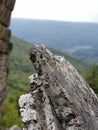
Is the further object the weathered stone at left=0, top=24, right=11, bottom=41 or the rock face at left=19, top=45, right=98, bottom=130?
the weathered stone at left=0, top=24, right=11, bottom=41

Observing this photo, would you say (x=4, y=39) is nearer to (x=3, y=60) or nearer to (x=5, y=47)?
(x=5, y=47)

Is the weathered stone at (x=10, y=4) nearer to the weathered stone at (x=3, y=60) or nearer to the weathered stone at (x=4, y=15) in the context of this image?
the weathered stone at (x=4, y=15)

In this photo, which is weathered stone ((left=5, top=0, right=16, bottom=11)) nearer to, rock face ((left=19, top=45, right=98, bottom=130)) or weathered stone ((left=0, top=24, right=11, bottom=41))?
weathered stone ((left=0, top=24, right=11, bottom=41))

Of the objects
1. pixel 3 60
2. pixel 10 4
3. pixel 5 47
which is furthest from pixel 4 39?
pixel 10 4

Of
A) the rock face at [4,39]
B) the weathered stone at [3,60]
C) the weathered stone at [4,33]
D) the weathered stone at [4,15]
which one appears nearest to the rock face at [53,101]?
the weathered stone at [4,15]

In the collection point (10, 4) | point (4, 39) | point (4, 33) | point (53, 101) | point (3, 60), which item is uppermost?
point (10, 4)

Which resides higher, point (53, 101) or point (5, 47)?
point (5, 47)

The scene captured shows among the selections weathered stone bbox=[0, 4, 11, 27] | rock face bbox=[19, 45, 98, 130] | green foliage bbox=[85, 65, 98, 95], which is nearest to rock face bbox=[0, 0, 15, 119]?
weathered stone bbox=[0, 4, 11, 27]
